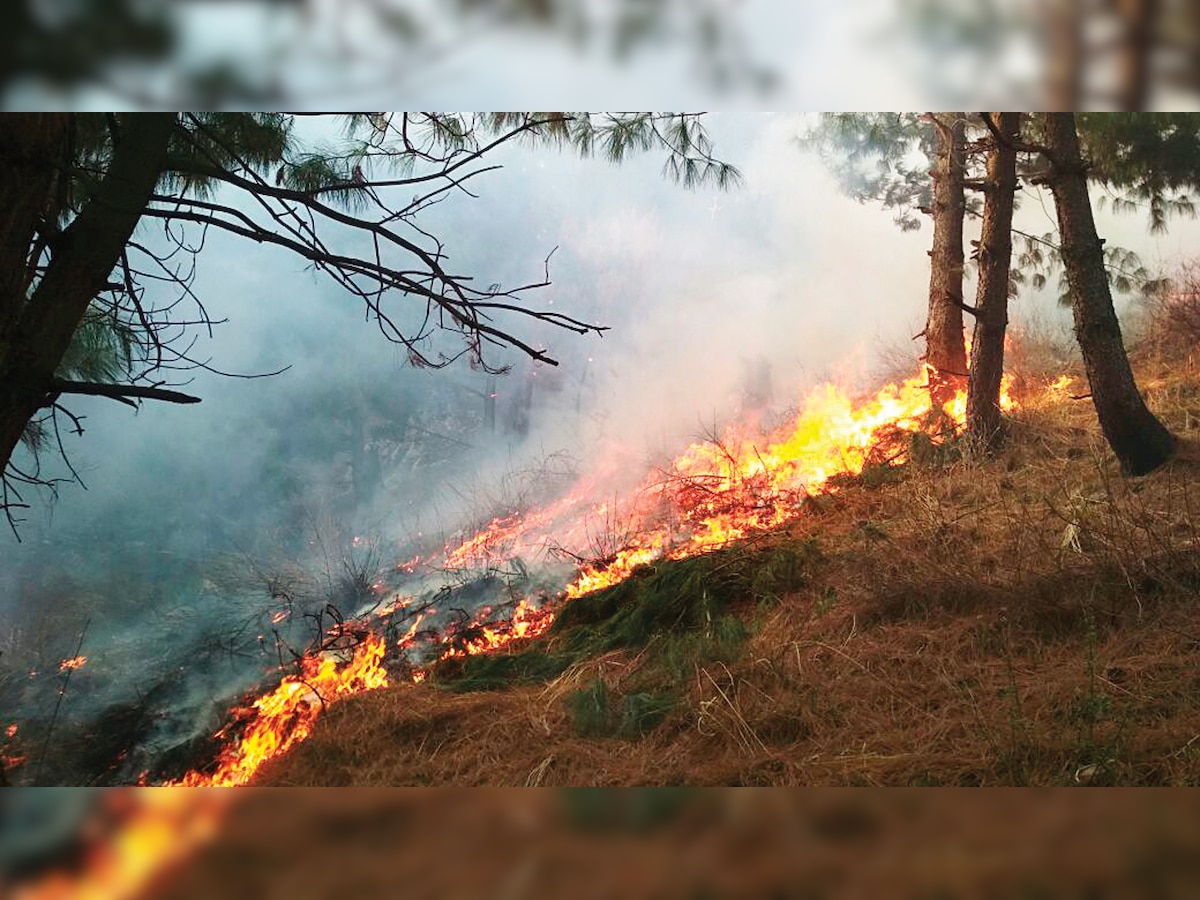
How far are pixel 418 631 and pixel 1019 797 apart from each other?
1358 millimetres

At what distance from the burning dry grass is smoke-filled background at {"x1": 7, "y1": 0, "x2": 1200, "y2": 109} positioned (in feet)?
3.24

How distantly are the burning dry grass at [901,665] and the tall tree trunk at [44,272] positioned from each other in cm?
99

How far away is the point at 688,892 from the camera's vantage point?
166 centimetres

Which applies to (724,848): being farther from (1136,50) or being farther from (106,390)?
(1136,50)

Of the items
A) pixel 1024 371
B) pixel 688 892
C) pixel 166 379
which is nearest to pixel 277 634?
pixel 166 379

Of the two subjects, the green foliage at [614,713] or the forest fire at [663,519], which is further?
the forest fire at [663,519]

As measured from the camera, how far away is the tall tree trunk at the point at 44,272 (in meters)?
1.83

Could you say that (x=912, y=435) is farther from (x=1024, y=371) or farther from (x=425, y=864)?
(x=425, y=864)

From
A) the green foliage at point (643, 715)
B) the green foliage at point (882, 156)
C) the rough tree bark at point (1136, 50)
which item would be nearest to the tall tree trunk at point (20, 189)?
the green foliage at point (643, 715)

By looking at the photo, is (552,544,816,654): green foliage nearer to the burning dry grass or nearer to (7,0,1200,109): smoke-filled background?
the burning dry grass

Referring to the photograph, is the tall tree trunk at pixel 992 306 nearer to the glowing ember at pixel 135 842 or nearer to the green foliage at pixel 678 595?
the green foliage at pixel 678 595

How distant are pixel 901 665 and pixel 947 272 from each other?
1.00m

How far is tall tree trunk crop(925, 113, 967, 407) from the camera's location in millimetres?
2539

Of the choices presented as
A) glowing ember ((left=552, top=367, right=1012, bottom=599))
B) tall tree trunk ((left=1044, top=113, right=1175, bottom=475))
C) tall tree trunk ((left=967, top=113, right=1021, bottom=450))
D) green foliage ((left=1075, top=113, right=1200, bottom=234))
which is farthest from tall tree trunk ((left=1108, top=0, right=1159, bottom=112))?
glowing ember ((left=552, top=367, right=1012, bottom=599))
